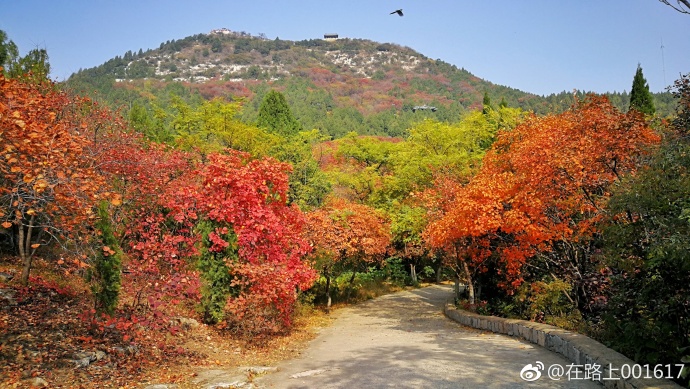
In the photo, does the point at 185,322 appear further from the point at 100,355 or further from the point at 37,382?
the point at 37,382

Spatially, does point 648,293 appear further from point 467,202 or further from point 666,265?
point 467,202

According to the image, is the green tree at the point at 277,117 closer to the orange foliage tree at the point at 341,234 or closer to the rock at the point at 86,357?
the orange foliage tree at the point at 341,234

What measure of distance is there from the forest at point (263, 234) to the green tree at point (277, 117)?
15538mm

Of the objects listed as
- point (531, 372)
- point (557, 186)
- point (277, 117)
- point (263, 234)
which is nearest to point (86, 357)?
point (263, 234)

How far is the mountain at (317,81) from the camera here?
65375 millimetres

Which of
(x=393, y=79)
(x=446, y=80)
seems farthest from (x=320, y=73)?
(x=446, y=80)

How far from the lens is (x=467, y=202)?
12695 mm

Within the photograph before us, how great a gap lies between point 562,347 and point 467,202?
16.3 feet

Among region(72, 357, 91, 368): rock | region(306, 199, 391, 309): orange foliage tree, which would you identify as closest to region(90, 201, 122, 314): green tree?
region(72, 357, 91, 368): rock

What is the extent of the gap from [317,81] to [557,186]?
11241cm

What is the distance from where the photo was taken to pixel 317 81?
11938 cm

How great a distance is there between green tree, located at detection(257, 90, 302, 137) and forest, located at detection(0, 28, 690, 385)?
15.5 m

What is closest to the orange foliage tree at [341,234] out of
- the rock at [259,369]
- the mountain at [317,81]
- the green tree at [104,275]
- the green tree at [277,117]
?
the rock at [259,369]

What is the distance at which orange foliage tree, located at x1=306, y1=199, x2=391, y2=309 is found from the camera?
17859 millimetres
